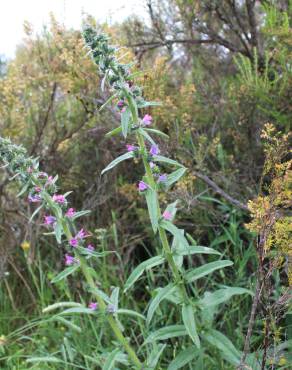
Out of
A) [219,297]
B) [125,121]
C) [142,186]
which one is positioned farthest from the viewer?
[219,297]

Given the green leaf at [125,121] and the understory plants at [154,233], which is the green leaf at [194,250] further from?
the green leaf at [125,121]

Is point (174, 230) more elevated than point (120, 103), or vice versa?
point (120, 103)

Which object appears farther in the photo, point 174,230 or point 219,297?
point 219,297

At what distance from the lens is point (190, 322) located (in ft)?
6.12

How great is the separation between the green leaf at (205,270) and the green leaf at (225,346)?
0.25 meters

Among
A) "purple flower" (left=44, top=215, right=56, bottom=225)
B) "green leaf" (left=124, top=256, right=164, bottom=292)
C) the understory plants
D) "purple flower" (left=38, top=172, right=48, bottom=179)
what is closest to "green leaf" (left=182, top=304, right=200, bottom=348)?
the understory plants

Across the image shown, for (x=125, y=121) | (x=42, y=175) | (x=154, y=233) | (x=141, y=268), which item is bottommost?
(x=141, y=268)

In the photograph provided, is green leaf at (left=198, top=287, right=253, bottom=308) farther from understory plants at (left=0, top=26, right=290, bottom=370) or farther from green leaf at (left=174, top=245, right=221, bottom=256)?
green leaf at (left=174, top=245, right=221, bottom=256)

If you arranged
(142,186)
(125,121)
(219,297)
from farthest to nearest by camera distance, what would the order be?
(219,297)
(142,186)
(125,121)

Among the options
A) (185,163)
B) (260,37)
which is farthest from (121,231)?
(260,37)

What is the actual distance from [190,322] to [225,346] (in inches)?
9.1

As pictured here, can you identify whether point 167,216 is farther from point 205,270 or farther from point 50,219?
point 50,219

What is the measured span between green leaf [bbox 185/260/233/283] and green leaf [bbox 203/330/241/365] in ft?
0.82

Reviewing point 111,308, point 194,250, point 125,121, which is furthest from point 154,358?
point 125,121
